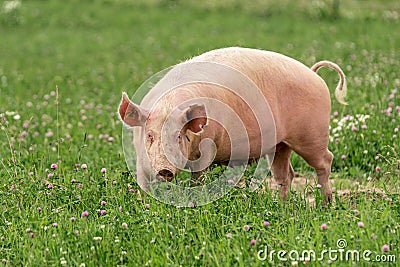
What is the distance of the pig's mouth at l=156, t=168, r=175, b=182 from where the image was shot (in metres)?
4.37

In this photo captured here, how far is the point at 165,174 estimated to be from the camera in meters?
4.43

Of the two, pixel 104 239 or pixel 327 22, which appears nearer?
pixel 104 239

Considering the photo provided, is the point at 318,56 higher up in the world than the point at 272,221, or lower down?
lower down

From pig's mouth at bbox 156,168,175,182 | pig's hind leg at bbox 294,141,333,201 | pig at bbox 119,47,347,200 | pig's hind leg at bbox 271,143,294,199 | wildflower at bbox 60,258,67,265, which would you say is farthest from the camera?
pig's hind leg at bbox 271,143,294,199

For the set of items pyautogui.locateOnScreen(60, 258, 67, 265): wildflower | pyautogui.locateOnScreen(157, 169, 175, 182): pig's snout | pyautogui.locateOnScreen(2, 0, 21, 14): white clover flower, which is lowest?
pyautogui.locateOnScreen(2, 0, 21, 14): white clover flower

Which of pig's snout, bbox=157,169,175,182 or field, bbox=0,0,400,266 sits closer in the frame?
field, bbox=0,0,400,266

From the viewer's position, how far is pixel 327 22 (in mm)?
14555

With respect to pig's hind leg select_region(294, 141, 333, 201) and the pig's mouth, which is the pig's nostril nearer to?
the pig's mouth

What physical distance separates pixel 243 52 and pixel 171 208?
143 centimetres

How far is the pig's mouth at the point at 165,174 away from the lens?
4.37 metres

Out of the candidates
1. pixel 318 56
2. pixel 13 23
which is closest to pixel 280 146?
pixel 318 56

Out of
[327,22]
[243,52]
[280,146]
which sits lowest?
[327,22]

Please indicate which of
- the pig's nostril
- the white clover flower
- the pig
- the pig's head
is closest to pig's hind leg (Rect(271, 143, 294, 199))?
the pig

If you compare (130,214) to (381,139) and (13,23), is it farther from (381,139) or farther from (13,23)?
(13,23)
